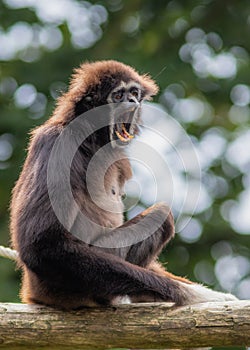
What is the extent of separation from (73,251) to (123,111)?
7.62ft

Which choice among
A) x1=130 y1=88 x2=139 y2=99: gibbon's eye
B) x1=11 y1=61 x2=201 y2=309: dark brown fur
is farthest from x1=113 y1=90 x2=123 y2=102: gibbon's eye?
x1=11 y1=61 x2=201 y2=309: dark brown fur

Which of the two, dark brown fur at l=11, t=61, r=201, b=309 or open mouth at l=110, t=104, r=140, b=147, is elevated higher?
open mouth at l=110, t=104, r=140, b=147

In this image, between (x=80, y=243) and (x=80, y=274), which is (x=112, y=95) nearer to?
(x=80, y=243)

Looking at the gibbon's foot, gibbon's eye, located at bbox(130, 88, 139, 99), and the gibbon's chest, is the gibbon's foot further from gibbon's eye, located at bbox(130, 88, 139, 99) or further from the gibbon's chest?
gibbon's eye, located at bbox(130, 88, 139, 99)

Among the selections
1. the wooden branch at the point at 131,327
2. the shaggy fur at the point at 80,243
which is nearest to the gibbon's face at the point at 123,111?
the shaggy fur at the point at 80,243

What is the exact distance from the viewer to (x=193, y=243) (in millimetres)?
20656

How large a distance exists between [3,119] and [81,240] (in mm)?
10161

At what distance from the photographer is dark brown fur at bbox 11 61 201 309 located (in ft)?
27.6

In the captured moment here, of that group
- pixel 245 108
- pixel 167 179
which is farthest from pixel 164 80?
pixel 167 179

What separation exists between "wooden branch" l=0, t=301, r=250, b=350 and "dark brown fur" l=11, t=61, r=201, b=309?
0.74 feet

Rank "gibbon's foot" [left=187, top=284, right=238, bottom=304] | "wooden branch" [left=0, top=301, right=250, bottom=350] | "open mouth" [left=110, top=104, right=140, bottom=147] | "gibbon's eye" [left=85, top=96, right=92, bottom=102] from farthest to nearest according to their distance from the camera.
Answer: "open mouth" [left=110, top=104, right=140, bottom=147]
"gibbon's eye" [left=85, top=96, right=92, bottom=102]
"gibbon's foot" [left=187, top=284, right=238, bottom=304]
"wooden branch" [left=0, top=301, right=250, bottom=350]

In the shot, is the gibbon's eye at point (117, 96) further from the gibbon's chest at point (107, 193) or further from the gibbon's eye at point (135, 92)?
the gibbon's chest at point (107, 193)

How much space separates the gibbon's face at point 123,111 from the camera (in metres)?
9.96

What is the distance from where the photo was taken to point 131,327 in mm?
8320
